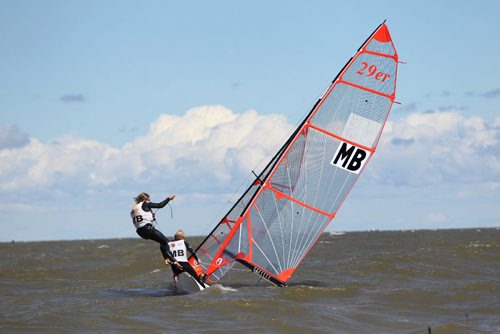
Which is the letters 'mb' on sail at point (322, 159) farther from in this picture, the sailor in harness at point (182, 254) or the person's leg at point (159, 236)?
the person's leg at point (159, 236)

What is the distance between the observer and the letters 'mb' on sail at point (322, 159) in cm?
1622

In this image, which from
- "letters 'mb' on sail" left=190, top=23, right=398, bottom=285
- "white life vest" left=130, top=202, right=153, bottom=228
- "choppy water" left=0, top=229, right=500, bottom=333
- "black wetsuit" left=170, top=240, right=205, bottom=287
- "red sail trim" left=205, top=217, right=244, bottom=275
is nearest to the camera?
"choppy water" left=0, top=229, right=500, bottom=333

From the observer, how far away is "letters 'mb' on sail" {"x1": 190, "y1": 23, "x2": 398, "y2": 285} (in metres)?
16.2

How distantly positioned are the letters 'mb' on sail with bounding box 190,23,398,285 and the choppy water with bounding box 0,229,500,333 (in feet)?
3.14

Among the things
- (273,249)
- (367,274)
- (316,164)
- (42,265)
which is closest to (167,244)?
(273,249)

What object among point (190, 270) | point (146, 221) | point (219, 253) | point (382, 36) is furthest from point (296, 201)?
point (382, 36)

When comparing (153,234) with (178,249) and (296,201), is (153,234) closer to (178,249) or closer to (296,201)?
(178,249)

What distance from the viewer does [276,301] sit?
1458cm

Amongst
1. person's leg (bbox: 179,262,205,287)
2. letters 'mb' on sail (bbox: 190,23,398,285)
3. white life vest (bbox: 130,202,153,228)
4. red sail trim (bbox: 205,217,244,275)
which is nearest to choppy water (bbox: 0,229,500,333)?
person's leg (bbox: 179,262,205,287)

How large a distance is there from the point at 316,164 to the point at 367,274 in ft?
16.9

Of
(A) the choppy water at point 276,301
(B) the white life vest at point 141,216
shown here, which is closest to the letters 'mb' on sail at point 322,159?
(A) the choppy water at point 276,301

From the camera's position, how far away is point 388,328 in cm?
1291

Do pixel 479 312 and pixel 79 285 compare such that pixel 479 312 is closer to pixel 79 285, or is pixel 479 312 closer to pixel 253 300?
pixel 253 300

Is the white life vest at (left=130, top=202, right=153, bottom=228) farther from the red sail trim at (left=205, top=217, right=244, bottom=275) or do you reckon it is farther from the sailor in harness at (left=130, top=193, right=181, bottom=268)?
the red sail trim at (left=205, top=217, right=244, bottom=275)
